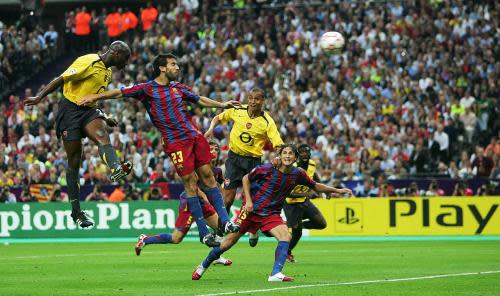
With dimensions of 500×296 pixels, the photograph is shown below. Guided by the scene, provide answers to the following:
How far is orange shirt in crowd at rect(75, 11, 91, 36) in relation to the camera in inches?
1521

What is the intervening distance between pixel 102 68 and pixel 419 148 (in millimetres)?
15537

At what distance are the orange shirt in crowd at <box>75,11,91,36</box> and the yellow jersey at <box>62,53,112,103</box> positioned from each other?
23806 mm

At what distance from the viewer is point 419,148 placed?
1149 inches

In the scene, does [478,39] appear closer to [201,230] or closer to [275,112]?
[275,112]

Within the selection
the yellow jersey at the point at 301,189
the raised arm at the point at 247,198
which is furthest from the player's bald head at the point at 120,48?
the yellow jersey at the point at 301,189

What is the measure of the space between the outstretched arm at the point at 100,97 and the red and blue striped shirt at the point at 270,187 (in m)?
2.13

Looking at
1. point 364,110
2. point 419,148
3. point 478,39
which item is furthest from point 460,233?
point 478,39

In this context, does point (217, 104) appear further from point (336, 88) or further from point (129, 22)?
point (129, 22)

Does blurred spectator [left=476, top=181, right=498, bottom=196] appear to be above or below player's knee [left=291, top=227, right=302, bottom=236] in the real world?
below

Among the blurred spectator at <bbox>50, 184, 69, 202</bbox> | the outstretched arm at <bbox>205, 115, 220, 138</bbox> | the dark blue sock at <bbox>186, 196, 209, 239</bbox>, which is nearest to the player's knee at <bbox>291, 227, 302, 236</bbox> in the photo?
the outstretched arm at <bbox>205, 115, 220, 138</bbox>

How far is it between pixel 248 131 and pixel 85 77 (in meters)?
4.12

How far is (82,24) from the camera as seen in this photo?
1522 inches

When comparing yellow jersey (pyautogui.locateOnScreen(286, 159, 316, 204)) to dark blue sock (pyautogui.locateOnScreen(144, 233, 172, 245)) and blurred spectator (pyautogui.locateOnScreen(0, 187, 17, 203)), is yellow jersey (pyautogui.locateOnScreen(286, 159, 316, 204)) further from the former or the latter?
blurred spectator (pyautogui.locateOnScreen(0, 187, 17, 203))

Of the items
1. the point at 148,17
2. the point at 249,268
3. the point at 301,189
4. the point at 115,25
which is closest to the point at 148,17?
the point at 148,17
